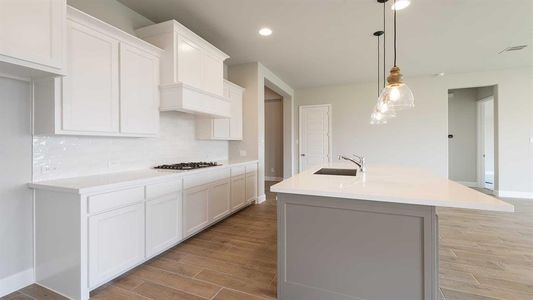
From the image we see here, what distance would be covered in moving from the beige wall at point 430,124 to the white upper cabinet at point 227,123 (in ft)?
9.11

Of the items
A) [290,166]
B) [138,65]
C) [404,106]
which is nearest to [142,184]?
[138,65]

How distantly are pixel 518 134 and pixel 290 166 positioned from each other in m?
5.07

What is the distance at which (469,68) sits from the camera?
5.04m

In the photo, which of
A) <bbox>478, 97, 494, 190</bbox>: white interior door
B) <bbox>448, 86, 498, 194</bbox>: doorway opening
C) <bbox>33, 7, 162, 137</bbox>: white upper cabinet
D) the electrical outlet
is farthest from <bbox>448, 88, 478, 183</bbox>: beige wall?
the electrical outlet

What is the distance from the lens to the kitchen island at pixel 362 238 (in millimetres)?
1466

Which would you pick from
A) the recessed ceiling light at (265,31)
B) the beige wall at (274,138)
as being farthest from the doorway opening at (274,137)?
the recessed ceiling light at (265,31)

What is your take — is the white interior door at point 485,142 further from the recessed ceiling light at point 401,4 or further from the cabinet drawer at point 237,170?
the cabinet drawer at point 237,170

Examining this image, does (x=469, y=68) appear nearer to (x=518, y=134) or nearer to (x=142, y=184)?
(x=518, y=134)

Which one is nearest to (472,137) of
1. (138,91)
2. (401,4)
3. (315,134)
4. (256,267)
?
(315,134)

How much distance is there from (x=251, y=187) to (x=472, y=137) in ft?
19.9

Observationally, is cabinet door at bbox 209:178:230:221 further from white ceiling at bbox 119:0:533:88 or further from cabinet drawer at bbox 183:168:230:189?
white ceiling at bbox 119:0:533:88

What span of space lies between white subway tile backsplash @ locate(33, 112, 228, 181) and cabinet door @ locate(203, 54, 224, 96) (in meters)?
0.60

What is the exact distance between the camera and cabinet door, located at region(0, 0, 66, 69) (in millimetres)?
1501

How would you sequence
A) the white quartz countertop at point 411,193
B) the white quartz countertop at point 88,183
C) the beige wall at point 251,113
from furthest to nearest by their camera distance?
the beige wall at point 251,113, the white quartz countertop at point 88,183, the white quartz countertop at point 411,193
